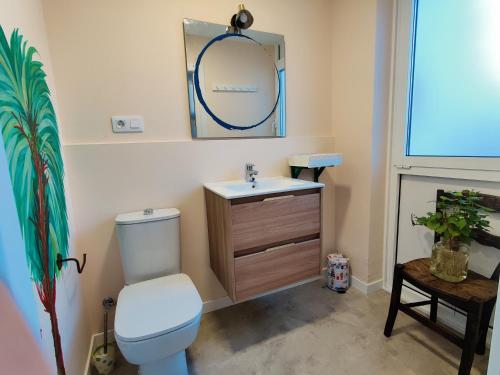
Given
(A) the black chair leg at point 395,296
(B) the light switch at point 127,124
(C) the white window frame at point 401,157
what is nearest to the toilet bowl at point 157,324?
(B) the light switch at point 127,124

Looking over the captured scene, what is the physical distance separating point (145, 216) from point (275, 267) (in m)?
0.78

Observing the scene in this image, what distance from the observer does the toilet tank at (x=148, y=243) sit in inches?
54.2

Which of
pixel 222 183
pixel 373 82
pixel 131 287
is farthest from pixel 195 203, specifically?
pixel 373 82

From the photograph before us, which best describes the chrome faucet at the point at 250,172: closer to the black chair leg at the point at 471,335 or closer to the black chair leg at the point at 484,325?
the black chair leg at the point at 471,335

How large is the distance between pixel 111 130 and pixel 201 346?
136 centimetres

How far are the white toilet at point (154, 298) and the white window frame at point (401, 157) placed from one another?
146cm

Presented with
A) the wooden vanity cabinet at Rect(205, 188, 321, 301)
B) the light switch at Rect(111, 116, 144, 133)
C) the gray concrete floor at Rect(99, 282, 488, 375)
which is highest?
the light switch at Rect(111, 116, 144, 133)

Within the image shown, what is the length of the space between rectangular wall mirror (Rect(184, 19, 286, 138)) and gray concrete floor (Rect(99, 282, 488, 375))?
4.12 ft

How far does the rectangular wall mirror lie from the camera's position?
62.4 inches

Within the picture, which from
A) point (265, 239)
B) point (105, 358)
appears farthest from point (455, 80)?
point (105, 358)

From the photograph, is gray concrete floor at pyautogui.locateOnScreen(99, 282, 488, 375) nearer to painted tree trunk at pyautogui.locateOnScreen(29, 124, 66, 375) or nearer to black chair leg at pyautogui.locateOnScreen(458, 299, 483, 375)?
black chair leg at pyautogui.locateOnScreen(458, 299, 483, 375)

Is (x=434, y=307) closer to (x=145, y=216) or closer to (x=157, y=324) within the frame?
(x=157, y=324)

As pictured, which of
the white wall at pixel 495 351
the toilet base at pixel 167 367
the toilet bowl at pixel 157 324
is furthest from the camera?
the toilet base at pixel 167 367

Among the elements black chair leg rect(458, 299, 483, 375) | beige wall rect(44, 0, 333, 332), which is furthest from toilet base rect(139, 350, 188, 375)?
black chair leg rect(458, 299, 483, 375)
